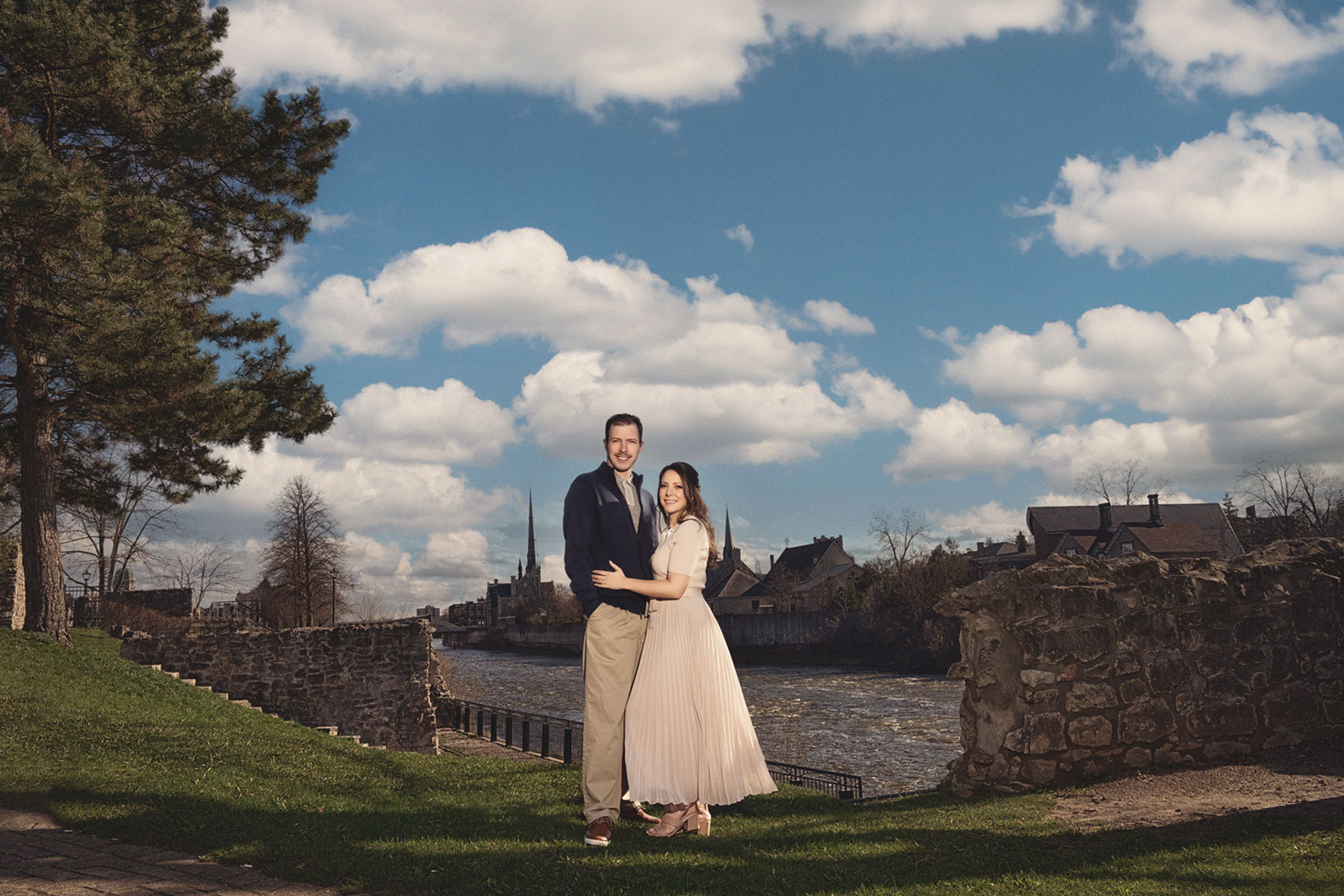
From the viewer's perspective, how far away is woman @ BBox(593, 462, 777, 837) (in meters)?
4.91

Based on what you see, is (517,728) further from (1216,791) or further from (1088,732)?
(1216,791)

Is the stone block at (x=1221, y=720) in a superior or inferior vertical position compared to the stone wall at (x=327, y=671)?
superior

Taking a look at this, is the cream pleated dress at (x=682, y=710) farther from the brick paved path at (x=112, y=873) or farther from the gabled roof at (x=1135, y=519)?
the gabled roof at (x=1135, y=519)

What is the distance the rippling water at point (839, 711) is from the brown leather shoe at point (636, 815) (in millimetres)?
13865

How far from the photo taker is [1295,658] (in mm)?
6738

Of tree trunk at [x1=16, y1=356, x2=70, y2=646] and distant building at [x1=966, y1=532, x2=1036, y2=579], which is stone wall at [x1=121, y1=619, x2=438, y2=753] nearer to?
tree trunk at [x1=16, y1=356, x2=70, y2=646]

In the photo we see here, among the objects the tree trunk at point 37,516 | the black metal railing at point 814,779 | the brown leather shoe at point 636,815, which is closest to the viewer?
the brown leather shoe at point 636,815

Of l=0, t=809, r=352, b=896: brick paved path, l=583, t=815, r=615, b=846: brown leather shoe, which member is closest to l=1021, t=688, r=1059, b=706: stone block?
l=583, t=815, r=615, b=846: brown leather shoe

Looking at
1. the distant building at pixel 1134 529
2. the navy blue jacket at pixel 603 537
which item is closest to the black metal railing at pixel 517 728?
the navy blue jacket at pixel 603 537

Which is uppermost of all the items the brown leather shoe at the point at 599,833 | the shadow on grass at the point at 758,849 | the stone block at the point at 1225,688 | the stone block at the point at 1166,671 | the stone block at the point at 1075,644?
the stone block at the point at 1075,644

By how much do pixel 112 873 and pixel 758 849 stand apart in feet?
11.1

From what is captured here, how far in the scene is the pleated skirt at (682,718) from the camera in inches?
194

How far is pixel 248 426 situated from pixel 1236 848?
56.0 feet

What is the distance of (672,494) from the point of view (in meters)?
5.03
